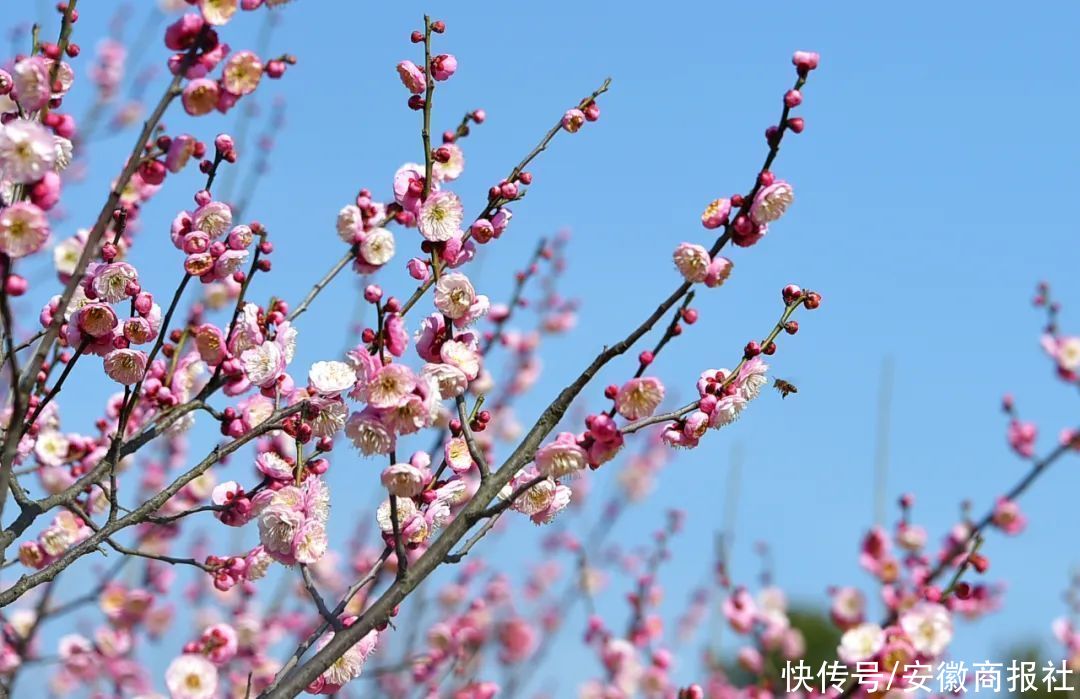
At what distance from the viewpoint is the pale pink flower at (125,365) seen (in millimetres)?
2328

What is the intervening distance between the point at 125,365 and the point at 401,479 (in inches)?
26.3

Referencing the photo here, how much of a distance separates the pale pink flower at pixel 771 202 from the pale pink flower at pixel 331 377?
0.82 meters

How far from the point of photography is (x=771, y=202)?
2092mm

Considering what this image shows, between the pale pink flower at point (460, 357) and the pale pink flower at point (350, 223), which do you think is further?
the pale pink flower at point (350, 223)

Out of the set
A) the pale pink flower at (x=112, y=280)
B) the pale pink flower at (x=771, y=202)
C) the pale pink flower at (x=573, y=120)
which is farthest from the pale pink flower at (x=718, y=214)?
the pale pink flower at (x=112, y=280)

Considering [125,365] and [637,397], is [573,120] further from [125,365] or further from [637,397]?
[125,365]

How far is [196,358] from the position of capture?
265cm

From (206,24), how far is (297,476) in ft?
2.88

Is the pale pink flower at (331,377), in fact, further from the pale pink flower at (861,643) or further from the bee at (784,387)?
the pale pink flower at (861,643)

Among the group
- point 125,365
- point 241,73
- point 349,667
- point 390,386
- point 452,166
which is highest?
point 452,166

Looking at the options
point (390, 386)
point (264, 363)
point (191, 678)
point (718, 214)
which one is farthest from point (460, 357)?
point (191, 678)

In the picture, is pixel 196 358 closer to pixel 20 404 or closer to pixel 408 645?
pixel 20 404

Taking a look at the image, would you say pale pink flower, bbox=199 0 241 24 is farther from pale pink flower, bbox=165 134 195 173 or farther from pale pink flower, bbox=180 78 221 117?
pale pink flower, bbox=165 134 195 173

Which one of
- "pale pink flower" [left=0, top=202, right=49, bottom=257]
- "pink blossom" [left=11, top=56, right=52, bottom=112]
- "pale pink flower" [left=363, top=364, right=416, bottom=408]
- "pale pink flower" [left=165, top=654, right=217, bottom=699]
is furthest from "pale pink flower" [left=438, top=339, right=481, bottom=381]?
"pale pink flower" [left=165, top=654, right=217, bottom=699]
